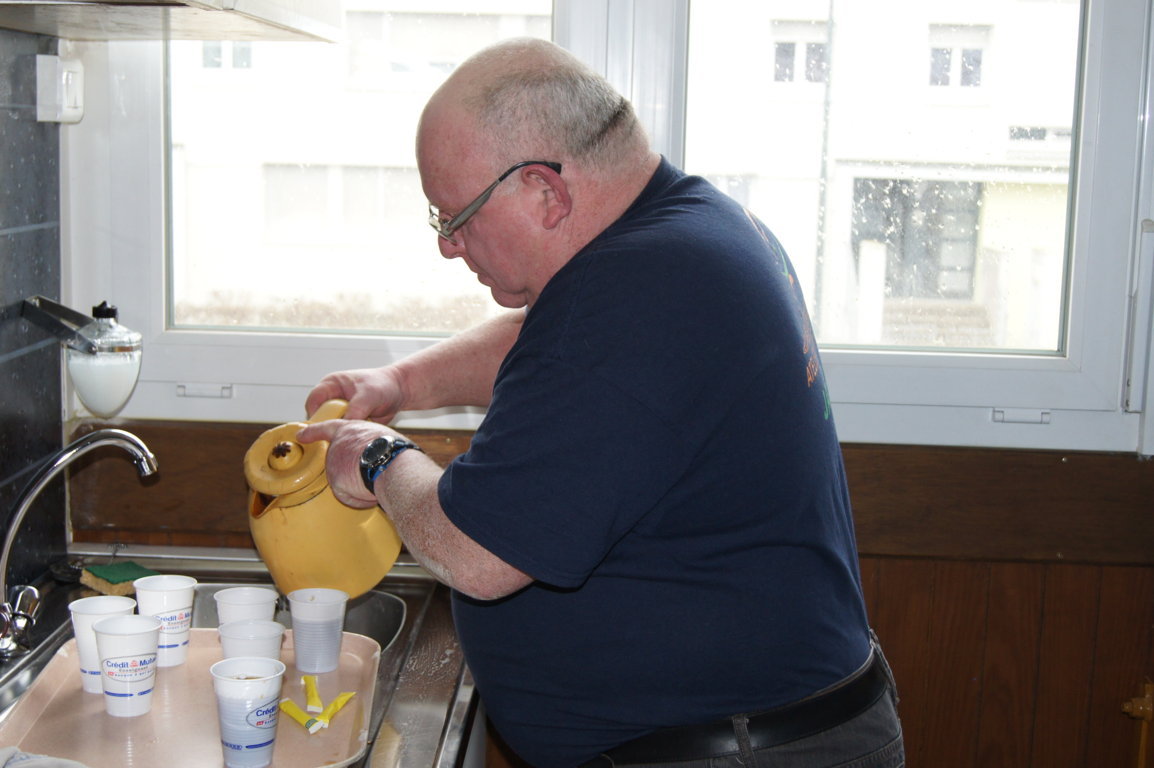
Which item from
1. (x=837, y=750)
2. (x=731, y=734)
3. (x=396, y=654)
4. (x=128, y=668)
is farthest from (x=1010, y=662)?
(x=128, y=668)

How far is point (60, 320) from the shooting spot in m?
1.69

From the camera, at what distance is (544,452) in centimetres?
104

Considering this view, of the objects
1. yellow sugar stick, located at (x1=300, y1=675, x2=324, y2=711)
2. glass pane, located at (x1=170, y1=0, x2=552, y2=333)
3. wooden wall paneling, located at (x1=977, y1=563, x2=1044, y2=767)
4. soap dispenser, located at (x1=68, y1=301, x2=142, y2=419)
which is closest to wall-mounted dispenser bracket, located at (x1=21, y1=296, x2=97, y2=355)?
soap dispenser, located at (x1=68, y1=301, x2=142, y2=419)

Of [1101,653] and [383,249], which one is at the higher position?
[383,249]

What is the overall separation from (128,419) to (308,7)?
810 mm

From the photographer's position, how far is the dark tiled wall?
1.65 metres

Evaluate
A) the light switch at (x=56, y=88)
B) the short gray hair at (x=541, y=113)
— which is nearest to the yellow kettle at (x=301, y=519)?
the short gray hair at (x=541, y=113)

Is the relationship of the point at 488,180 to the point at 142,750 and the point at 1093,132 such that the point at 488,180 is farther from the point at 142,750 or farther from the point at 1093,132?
the point at 1093,132

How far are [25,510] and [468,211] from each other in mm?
790

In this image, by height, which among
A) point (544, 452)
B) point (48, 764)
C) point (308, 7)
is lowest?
point (48, 764)

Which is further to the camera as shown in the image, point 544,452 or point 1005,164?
point 1005,164

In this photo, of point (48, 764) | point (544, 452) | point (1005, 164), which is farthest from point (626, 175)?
point (1005, 164)

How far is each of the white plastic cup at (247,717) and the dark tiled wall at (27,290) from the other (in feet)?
1.77

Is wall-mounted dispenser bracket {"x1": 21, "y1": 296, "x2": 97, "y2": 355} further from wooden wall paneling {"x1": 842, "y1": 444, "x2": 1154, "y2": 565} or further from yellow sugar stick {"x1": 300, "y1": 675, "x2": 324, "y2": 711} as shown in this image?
wooden wall paneling {"x1": 842, "y1": 444, "x2": 1154, "y2": 565}
